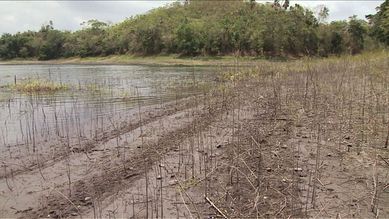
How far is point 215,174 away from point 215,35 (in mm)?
63212

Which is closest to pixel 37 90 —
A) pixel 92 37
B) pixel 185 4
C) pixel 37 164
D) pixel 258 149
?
pixel 37 164

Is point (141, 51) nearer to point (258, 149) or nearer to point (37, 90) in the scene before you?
point (37, 90)

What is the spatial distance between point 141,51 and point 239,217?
7389 centimetres

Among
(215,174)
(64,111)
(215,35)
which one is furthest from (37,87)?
(215,35)

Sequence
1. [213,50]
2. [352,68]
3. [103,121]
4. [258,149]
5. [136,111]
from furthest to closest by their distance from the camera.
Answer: [213,50] → [352,68] → [136,111] → [103,121] → [258,149]

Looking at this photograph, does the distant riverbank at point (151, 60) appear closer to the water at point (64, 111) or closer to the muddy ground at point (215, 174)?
the water at point (64, 111)

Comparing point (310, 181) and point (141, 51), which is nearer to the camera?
point (310, 181)

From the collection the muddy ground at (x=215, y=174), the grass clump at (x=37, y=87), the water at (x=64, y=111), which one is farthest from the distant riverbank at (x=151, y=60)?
the muddy ground at (x=215, y=174)

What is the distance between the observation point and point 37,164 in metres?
7.93

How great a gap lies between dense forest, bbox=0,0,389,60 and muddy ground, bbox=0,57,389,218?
34224mm

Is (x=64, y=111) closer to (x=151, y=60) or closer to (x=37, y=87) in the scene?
(x=37, y=87)

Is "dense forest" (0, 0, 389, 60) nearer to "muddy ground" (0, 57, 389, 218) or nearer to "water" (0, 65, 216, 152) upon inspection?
"water" (0, 65, 216, 152)

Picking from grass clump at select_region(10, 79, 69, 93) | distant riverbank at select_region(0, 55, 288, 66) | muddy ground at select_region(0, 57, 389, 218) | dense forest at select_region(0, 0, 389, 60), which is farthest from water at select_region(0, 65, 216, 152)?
distant riverbank at select_region(0, 55, 288, 66)

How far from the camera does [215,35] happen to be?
68.0 metres
